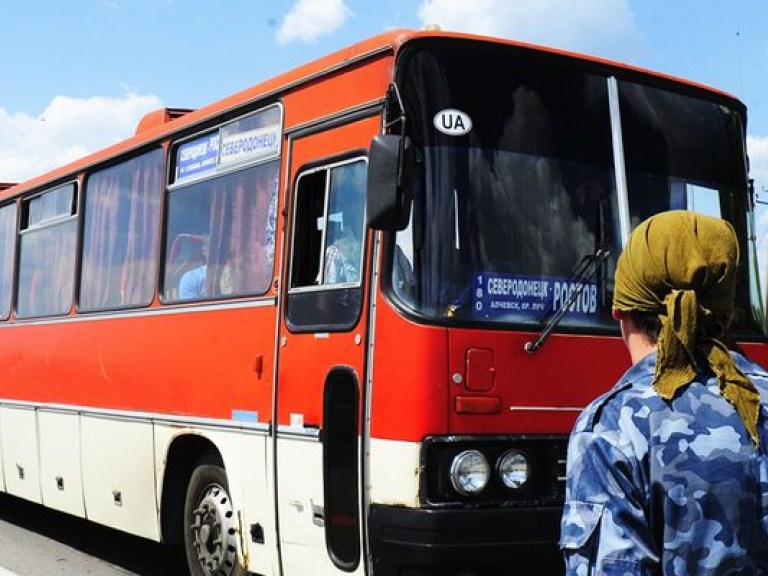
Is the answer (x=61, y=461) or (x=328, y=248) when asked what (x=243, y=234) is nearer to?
(x=328, y=248)

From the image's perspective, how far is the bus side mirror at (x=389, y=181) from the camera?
176 inches

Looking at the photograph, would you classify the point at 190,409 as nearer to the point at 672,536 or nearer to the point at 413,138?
the point at 413,138

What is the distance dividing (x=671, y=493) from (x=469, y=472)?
8.98 ft

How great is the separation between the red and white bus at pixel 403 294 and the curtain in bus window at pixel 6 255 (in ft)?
12.3

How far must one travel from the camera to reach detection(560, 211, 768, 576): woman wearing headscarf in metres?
1.78

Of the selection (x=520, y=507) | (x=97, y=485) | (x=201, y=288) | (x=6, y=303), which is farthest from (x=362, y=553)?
(x=6, y=303)

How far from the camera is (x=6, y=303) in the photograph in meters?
10.1

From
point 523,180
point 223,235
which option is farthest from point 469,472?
point 223,235

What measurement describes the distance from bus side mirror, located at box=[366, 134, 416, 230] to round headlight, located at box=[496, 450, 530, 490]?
1.15m

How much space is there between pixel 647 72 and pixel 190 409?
3396 millimetres

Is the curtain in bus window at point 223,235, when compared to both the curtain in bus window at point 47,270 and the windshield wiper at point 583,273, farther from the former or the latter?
the curtain in bus window at point 47,270

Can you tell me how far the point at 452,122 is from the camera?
15.7ft

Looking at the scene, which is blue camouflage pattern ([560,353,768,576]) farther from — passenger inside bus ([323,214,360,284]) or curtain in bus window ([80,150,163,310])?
curtain in bus window ([80,150,163,310])

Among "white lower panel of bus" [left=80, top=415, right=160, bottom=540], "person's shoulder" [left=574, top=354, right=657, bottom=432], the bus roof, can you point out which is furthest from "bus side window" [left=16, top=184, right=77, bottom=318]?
"person's shoulder" [left=574, top=354, right=657, bottom=432]
